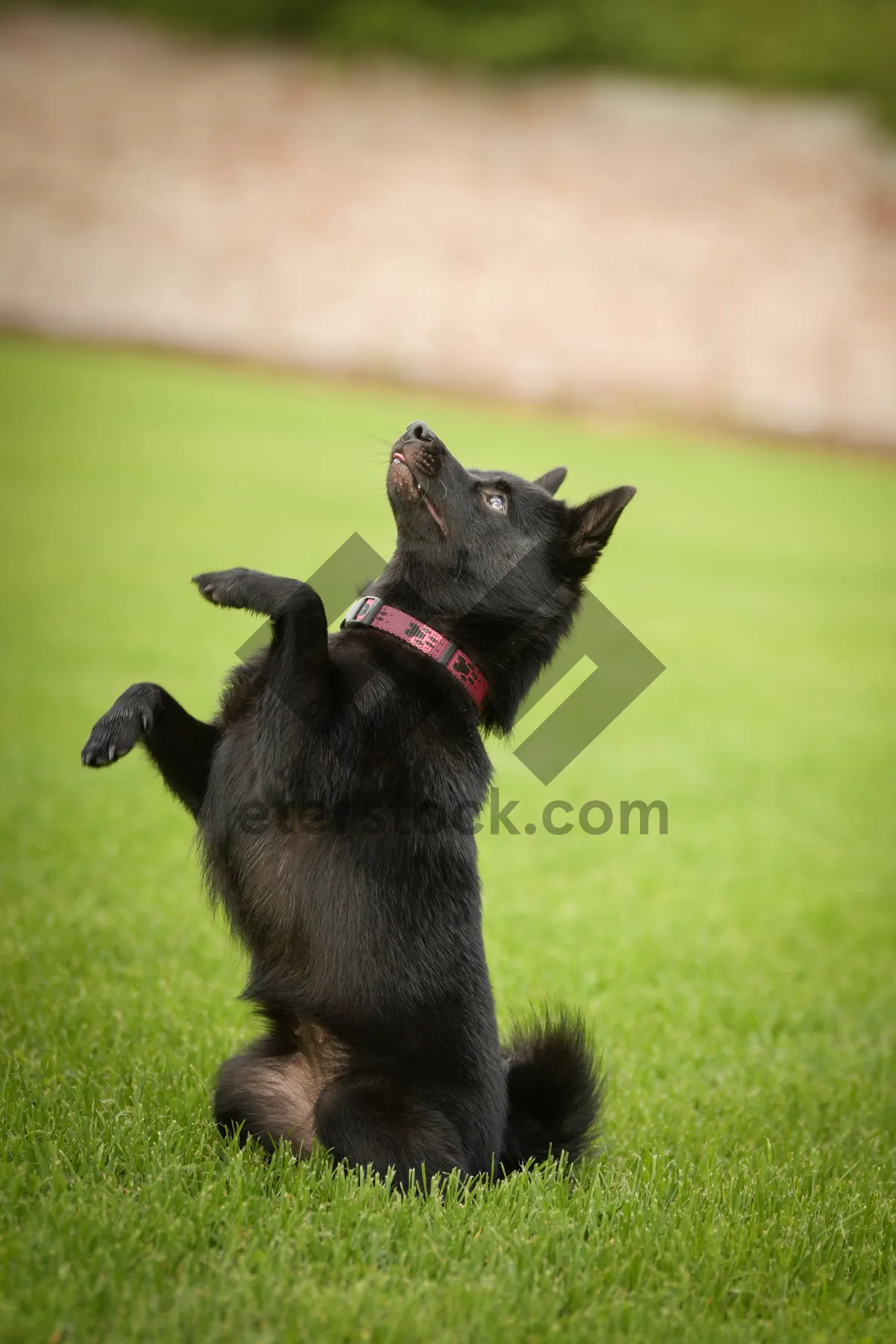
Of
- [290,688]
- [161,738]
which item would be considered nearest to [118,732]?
[161,738]

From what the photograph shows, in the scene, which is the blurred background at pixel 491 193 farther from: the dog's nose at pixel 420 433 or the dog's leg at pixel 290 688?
the dog's leg at pixel 290 688

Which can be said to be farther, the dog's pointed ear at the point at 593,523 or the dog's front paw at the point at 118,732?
the dog's pointed ear at the point at 593,523

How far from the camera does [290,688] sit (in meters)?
2.16

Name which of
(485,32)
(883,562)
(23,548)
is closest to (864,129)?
(485,32)

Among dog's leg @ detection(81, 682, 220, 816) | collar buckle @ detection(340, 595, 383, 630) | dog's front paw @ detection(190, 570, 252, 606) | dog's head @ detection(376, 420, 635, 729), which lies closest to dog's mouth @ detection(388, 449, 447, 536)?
dog's head @ detection(376, 420, 635, 729)

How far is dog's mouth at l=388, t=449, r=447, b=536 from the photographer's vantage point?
2543 mm

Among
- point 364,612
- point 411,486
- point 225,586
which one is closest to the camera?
point 225,586

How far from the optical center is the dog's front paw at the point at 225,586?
7.43 ft

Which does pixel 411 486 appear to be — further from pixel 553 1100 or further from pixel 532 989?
pixel 532 989

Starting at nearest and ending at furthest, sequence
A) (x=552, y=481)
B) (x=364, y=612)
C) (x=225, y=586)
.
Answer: (x=225, y=586)
(x=364, y=612)
(x=552, y=481)

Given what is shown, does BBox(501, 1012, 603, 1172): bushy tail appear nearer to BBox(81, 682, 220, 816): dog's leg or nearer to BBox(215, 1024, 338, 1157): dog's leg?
BBox(215, 1024, 338, 1157): dog's leg

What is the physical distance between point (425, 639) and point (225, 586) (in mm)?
386

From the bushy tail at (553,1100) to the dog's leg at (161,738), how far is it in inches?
33.3

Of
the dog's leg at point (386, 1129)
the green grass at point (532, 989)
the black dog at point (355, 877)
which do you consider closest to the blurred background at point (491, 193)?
the green grass at point (532, 989)
